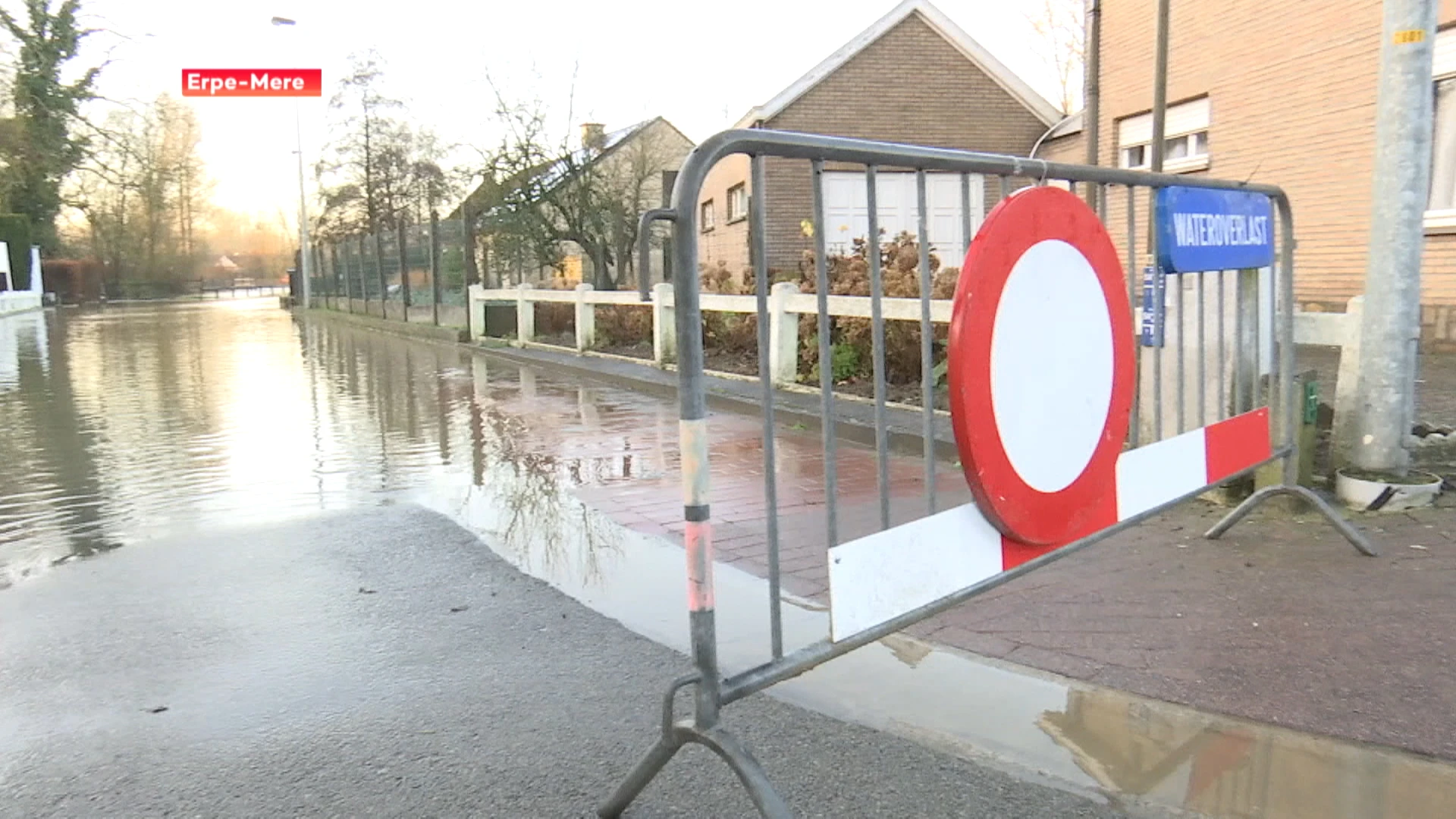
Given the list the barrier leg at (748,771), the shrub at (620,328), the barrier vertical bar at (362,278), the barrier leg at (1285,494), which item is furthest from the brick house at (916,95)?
the barrier leg at (748,771)

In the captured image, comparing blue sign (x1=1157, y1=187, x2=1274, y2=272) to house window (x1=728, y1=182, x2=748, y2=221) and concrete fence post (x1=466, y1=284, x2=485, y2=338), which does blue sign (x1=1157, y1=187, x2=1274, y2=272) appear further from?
house window (x1=728, y1=182, x2=748, y2=221)

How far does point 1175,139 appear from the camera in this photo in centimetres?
1501

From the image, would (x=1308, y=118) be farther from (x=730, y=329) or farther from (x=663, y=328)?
(x=663, y=328)

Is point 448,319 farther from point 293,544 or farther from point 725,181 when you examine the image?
point 293,544

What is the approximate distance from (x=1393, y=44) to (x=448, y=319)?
1859cm

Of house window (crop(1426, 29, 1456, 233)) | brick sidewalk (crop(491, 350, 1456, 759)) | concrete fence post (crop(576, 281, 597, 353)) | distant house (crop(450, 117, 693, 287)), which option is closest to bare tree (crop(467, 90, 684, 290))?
distant house (crop(450, 117, 693, 287))

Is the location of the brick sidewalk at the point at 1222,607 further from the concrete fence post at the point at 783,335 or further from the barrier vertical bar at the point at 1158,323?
the concrete fence post at the point at 783,335

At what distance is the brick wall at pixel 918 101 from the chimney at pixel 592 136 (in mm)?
4719

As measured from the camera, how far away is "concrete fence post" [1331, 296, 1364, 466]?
5.39 m

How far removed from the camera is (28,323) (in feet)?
113

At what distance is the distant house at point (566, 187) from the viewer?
73.5 feet

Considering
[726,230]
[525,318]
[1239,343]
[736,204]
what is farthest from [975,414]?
Answer: [726,230]

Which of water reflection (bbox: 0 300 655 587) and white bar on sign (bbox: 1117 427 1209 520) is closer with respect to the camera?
white bar on sign (bbox: 1117 427 1209 520)

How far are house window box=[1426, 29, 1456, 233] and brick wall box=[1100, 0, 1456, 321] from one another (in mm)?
286
